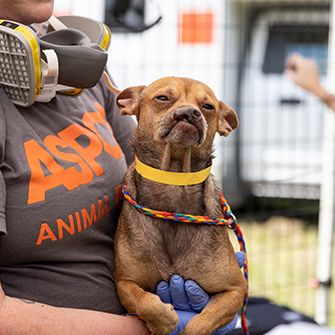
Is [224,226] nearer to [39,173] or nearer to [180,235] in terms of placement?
[180,235]

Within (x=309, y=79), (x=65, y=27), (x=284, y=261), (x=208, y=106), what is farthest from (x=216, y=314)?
(x=284, y=261)

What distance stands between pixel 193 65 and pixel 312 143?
136 centimetres

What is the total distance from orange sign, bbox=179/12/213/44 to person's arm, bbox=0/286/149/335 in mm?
2675

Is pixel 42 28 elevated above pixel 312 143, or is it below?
above

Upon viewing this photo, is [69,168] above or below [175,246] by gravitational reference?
above

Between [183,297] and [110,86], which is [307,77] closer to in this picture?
[110,86]

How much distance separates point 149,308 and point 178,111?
22.2 inches

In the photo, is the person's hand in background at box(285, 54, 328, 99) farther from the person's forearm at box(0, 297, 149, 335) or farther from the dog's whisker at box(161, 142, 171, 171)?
the person's forearm at box(0, 297, 149, 335)

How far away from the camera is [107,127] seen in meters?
2.21

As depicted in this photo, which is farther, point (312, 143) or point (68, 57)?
point (312, 143)

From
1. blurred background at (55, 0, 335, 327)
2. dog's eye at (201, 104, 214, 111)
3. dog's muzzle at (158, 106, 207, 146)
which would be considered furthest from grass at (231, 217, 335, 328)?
dog's muzzle at (158, 106, 207, 146)

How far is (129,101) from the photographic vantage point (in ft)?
7.31

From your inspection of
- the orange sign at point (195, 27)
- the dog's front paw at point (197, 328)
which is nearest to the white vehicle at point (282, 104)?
the orange sign at point (195, 27)

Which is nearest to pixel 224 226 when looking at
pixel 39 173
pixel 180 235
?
pixel 180 235
